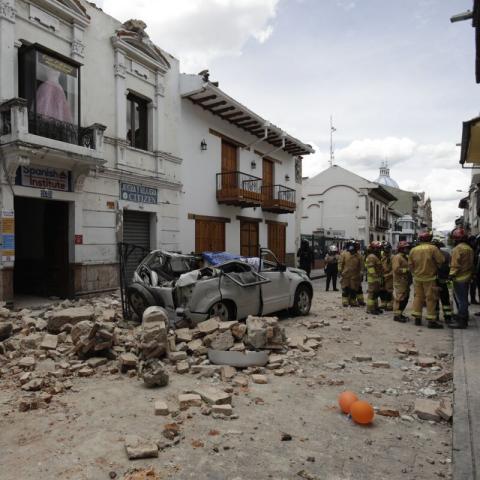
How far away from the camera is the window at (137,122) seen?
12.5 meters

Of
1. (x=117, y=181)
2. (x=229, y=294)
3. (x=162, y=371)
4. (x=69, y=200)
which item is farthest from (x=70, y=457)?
(x=117, y=181)

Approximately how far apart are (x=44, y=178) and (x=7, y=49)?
113 inches

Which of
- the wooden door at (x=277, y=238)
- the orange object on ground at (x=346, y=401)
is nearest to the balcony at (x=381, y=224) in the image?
the wooden door at (x=277, y=238)

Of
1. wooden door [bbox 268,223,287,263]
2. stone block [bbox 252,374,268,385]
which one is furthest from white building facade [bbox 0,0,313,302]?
stone block [bbox 252,374,268,385]

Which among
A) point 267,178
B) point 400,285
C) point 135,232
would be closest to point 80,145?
point 135,232

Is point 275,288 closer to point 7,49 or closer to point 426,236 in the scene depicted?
point 426,236

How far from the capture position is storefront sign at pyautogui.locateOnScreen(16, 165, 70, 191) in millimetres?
9148

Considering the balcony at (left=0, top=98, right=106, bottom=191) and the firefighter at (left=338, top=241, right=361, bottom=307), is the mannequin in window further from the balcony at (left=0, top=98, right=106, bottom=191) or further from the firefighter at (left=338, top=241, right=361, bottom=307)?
the firefighter at (left=338, top=241, right=361, bottom=307)

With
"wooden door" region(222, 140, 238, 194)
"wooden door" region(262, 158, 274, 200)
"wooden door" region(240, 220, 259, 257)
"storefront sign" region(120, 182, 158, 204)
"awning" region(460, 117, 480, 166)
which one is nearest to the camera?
"awning" region(460, 117, 480, 166)

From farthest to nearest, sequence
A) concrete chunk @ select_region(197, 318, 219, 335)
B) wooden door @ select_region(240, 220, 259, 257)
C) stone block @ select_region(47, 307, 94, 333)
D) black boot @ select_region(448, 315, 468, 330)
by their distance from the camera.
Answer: wooden door @ select_region(240, 220, 259, 257) < black boot @ select_region(448, 315, 468, 330) < stone block @ select_region(47, 307, 94, 333) < concrete chunk @ select_region(197, 318, 219, 335)

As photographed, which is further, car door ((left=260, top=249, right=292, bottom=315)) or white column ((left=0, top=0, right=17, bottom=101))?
white column ((left=0, top=0, right=17, bottom=101))

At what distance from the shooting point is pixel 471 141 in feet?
28.5

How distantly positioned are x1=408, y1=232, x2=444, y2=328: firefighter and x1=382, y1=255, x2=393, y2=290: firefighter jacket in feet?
6.10

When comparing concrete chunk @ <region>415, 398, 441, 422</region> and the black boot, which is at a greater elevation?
the black boot
